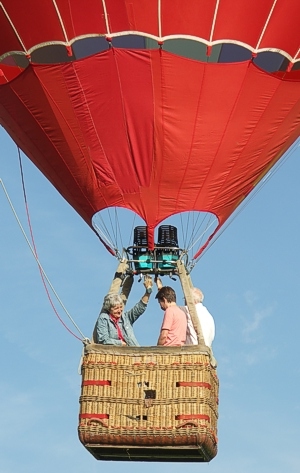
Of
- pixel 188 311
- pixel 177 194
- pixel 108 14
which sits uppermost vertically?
pixel 108 14

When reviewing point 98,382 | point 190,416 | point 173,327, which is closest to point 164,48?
point 173,327

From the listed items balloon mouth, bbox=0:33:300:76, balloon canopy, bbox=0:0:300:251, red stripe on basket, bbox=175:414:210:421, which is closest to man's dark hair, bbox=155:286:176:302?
balloon canopy, bbox=0:0:300:251

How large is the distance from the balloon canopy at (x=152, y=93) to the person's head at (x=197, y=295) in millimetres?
673

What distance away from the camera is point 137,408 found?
828 centimetres

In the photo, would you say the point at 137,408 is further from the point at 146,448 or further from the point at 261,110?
the point at 261,110

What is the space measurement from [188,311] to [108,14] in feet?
7.20

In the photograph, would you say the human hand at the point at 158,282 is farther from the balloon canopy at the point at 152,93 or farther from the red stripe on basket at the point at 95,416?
the red stripe on basket at the point at 95,416

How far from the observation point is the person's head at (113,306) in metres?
8.42

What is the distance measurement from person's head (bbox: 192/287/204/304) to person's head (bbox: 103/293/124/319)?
0.53 m

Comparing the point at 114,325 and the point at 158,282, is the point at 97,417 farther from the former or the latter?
the point at 158,282

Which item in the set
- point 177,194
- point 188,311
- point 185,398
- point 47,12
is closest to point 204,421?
point 185,398

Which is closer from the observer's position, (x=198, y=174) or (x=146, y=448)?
(x=146, y=448)

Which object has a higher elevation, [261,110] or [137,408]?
[261,110]

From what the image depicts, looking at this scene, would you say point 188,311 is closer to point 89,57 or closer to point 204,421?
point 204,421
